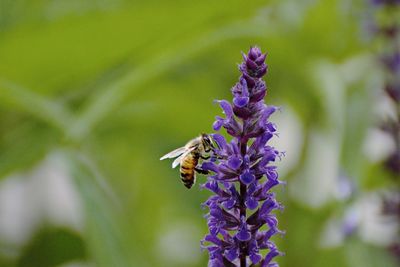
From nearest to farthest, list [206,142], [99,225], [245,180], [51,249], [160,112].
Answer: [245,180] < [206,142] < [99,225] < [160,112] < [51,249]

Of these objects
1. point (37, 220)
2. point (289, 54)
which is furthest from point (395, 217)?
point (37, 220)

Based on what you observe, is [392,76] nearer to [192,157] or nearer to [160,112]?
[160,112]

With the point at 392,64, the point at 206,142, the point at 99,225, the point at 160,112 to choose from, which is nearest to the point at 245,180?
the point at 206,142

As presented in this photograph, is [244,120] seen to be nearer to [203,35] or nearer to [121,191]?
[203,35]

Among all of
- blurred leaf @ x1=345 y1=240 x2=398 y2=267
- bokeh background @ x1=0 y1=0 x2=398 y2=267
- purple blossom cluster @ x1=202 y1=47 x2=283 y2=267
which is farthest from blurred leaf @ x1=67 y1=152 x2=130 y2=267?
purple blossom cluster @ x1=202 y1=47 x2=283 y2=267

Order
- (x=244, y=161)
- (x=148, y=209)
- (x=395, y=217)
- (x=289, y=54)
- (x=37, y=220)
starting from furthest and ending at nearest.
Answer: (x=148, y=209)
(x=37, y=220)
(x=289, y=54)
(x=395, y=217)
(x=244, y=161)

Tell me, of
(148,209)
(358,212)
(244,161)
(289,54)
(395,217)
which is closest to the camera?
(244,161)

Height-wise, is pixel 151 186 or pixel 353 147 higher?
pixel 151 186

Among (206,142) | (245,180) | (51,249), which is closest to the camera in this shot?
(245,180)
